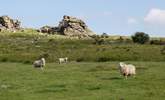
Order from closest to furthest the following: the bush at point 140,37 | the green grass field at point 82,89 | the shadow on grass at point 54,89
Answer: the green grass field at point 82,89
the shadow on grass at point 54,89
the bush at point 140,37

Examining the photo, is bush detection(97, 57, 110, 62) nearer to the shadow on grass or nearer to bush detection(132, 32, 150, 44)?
the shadow on grass

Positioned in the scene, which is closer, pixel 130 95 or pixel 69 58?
pixel 130 95

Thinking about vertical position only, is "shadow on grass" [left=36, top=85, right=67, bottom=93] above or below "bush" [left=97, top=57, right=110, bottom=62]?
below

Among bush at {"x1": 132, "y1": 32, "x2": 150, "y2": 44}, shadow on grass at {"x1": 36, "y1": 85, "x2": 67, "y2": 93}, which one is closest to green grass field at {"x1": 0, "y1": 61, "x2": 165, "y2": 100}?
shadow on grass at {"x1": 36, "y1": 85, "x2": 67, "y2": 93}

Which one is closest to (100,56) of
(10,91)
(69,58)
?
(69,58)

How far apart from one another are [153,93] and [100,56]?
4405cm

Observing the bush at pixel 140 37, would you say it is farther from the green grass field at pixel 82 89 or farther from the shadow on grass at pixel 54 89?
the shadow on grass at pixel 54 89

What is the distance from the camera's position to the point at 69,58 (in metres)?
72.7

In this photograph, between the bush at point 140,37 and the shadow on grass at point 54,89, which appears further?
the bush at point 140,37

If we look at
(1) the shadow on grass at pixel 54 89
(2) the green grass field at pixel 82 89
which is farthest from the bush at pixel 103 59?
(1) the shadow on grass at pixel 54 89

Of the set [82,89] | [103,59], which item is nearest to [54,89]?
[82,89]

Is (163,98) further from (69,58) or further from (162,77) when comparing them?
(69,58)

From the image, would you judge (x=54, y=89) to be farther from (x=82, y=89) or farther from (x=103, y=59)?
(x=103, y=59)

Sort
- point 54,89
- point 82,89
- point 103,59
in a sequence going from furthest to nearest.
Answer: point 103,59, point 54,89, point 82,89
